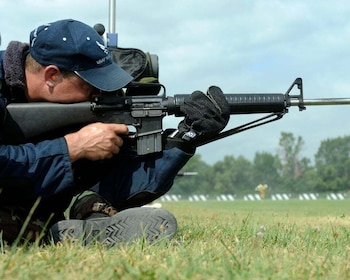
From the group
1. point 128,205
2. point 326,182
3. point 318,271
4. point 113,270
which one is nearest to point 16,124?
point 128,205

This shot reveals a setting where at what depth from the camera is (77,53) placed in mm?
4223

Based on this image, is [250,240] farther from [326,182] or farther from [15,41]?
[326,182]

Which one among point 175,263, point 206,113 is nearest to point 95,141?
point 206,113

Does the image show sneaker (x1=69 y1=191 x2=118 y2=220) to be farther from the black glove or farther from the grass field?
the grass field

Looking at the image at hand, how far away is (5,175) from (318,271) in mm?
1997

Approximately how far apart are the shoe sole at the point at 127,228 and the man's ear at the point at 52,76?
93 centimetres

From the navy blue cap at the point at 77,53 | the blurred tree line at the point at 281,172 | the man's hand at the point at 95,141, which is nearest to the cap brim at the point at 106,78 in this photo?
the navy blue cap at the point at 77,53

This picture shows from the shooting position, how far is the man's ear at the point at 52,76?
13.9 ft

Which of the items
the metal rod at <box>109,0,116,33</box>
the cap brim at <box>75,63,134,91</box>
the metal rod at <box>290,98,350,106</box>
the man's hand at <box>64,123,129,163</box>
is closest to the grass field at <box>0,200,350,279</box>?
the man's hand at <box>64,123,129,163</box>

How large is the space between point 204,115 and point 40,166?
1.14 meters

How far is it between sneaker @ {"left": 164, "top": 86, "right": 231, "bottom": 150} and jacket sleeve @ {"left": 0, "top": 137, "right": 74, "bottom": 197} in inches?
35.7

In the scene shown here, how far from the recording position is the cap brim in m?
4.22

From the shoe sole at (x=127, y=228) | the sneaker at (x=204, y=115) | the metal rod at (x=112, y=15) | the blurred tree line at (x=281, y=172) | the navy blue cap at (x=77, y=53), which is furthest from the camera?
the blurred tree line at (x=281, y=172)

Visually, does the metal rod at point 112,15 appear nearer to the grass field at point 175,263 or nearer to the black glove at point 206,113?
the black glove at point 206,113
